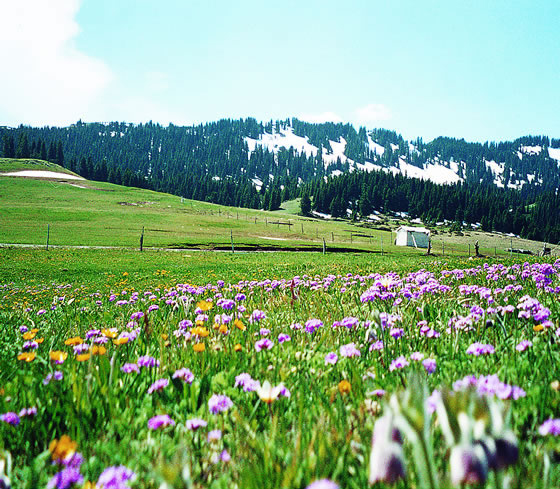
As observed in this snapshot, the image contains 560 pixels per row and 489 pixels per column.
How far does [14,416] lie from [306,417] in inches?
60.9

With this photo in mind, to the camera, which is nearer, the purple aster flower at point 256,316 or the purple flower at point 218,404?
the purple flower at point 218,404

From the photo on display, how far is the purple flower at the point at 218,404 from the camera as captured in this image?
1.95m

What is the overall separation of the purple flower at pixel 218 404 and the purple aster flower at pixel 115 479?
0.60 metres

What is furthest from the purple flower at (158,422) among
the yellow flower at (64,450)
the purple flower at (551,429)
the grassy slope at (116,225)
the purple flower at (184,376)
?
the grassy slope at (116,225)

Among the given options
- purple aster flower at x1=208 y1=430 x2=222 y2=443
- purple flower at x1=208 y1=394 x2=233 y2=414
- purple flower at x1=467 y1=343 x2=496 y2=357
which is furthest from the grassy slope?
purple aster flower at x1=208 y1=430 x2=222 y2=443

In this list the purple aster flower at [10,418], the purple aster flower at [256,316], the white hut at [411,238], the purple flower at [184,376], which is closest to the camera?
the purple aster flower at [10,418]

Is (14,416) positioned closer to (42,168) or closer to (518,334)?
(518,334)

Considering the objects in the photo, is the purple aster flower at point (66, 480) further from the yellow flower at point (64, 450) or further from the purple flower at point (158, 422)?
the purple flower at point (158, 422)

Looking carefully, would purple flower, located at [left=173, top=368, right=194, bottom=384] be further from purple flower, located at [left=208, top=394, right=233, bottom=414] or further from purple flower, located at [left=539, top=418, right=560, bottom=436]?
purple flower, located at [left=539, top=418, right=560, bottom=436]

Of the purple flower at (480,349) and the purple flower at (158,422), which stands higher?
the purple flower at (480,349)

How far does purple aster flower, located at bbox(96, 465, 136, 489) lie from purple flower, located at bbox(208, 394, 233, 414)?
1.97ft

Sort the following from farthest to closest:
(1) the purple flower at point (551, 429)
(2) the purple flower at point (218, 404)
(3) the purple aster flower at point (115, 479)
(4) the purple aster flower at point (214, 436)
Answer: (2) the purple flower at point (218, 404)
(4) the purple aster flower at point (214, 436)
(1) the purple flower at point (551, 429)
(3) the purple aster flower at point (115, 479)

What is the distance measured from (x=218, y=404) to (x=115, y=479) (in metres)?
0.71

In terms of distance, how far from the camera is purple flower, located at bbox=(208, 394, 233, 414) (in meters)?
1.95
